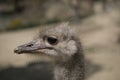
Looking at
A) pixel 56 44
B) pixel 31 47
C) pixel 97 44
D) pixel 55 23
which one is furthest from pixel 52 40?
pixel 55 23

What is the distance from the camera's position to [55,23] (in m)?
14.7

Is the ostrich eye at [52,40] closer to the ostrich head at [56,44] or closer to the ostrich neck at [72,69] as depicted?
the ostrich head at [56,44]

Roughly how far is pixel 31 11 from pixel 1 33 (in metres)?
3.67

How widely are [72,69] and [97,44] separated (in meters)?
8.43

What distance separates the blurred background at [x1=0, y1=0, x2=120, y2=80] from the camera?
32.2ft

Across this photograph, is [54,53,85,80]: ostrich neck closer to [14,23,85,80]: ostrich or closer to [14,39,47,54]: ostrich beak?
[14,23,85,80]: ostrich

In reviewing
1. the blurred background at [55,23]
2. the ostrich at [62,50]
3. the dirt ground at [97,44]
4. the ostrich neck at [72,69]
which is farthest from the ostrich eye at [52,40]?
the dirt ground at [97,44]

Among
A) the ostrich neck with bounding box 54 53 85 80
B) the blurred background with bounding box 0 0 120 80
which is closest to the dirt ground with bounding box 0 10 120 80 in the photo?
the blurred background with bounding box 0 0 120 80

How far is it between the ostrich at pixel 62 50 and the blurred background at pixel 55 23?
107 cm

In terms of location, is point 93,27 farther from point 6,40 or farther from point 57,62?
point 57,62

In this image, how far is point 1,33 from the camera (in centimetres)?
1520

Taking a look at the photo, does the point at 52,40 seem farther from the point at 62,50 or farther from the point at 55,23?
the point at 55,23

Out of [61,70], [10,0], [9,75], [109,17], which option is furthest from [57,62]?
[10,0]

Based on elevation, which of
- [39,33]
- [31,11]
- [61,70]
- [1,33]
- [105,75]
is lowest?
[61,70]
